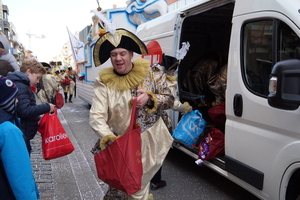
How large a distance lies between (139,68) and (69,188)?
2.13 meters

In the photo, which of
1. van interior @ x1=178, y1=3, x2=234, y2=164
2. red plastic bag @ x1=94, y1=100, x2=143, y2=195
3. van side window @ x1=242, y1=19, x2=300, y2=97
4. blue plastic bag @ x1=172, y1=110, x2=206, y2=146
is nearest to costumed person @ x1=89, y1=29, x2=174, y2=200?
red plastic bag @ x1=94, y1=100, x2=143, y2=195

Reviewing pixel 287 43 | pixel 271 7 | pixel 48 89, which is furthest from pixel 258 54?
pixel 48 89

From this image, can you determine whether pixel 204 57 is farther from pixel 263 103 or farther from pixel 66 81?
pixel 66 81

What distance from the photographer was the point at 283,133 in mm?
2395

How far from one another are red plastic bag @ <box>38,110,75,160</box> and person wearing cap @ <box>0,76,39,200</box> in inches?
60.2

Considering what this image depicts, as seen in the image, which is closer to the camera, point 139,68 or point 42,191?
point 139,68

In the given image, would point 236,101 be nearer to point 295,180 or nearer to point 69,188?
point 295,180

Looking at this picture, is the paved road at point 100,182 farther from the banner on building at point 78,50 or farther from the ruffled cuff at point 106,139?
the banner on building at point 78,50

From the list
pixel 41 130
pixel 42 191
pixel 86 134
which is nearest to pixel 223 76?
pixel 41 130

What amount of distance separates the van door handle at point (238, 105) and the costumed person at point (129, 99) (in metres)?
0.79

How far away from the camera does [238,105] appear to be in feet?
9.53

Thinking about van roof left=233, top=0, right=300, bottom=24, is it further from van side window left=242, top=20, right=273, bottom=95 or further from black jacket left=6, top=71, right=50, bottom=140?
black jacket left=6, top=71, right=50, bottom=140

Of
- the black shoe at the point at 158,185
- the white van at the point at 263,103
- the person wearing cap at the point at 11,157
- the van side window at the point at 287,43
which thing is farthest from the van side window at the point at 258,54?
the person wearing cap at the point at 11,157

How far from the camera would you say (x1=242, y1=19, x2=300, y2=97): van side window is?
2.43 meters
